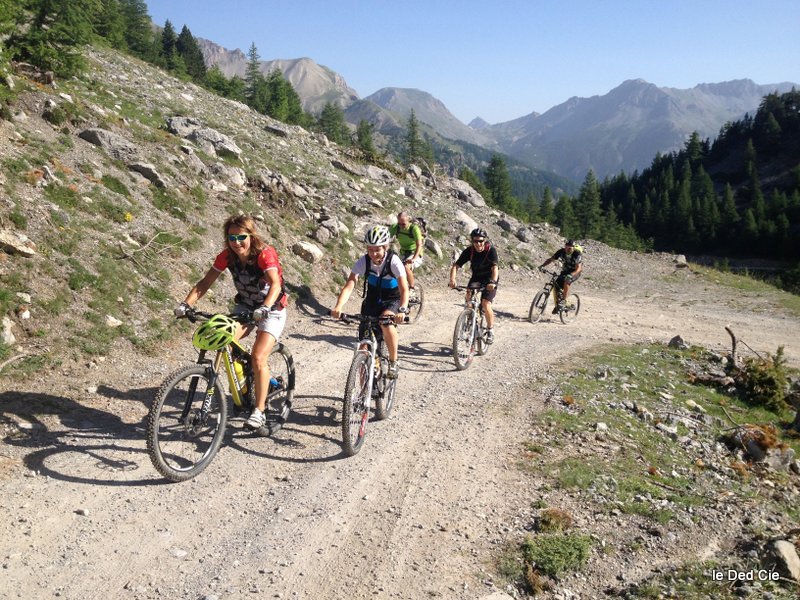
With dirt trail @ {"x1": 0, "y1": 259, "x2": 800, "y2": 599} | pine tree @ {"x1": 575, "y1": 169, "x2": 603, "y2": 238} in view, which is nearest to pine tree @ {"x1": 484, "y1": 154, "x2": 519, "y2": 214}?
pine tree @ {"x1": 575, "y1": 169, "x2": 603, "y2": 238}

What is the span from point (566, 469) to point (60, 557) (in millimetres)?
6245

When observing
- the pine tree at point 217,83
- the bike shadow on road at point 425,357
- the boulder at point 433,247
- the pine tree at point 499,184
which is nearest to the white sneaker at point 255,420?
the bike shadow on road at point 425,357

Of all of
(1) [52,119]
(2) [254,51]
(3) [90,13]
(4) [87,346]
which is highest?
(2) [254,51]

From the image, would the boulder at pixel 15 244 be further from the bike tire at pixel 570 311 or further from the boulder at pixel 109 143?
the bike tire at pixel 570 311

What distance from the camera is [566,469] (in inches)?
295

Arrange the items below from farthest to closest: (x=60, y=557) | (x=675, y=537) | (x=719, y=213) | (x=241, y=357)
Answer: (x=719, y=213) < (x=241, y=357) < (x=675, y=537) < (x=60, y=557)

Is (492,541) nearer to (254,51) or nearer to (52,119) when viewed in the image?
(52,119)

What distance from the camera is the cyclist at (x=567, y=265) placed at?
17234 millimetres

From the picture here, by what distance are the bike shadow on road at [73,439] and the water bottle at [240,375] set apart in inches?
59.4

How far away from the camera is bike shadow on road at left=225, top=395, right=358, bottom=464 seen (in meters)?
7.26

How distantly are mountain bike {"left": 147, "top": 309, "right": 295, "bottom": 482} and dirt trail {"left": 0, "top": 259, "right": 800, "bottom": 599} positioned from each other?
0.32 meters

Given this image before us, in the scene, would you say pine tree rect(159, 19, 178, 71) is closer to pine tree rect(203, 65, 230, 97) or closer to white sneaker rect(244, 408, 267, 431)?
pine tree rect(203, 65, 230, 97)

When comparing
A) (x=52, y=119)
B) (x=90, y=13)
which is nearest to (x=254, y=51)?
(x=90, y=13)

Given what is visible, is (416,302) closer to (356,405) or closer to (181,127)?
(356,405)
